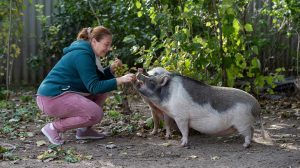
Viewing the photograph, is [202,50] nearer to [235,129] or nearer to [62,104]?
[235,129]

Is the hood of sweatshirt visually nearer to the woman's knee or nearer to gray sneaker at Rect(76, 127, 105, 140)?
the woman's knee

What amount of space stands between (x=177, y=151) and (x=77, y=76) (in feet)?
3.97

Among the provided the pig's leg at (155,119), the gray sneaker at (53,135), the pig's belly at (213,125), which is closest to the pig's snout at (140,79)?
the pig's leg at (155,119)

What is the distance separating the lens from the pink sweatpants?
505 centimetres

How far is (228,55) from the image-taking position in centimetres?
565

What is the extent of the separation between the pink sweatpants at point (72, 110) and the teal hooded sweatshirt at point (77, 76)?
0.07m

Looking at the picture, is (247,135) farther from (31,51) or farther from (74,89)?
(31,51)

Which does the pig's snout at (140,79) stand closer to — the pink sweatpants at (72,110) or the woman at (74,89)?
the woman at (74,89)

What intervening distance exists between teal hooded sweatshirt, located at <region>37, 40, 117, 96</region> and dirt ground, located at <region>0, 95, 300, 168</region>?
1.78ft

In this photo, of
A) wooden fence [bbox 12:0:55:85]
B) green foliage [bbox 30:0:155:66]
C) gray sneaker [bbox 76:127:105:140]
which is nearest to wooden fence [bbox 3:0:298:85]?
wooden fence [bbox 12:0:55:85]

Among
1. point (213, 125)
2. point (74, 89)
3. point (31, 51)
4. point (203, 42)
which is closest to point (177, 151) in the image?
point (213, 125)

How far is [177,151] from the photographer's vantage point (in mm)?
4797

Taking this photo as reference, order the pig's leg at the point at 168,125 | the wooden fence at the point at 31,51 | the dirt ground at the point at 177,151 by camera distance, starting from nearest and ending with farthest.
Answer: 1. the dirt ground at the point at 177,151
2. the pig's leg at the point at 168,125
3. the wooden fence at the point at 31,51

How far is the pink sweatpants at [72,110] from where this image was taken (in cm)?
505
